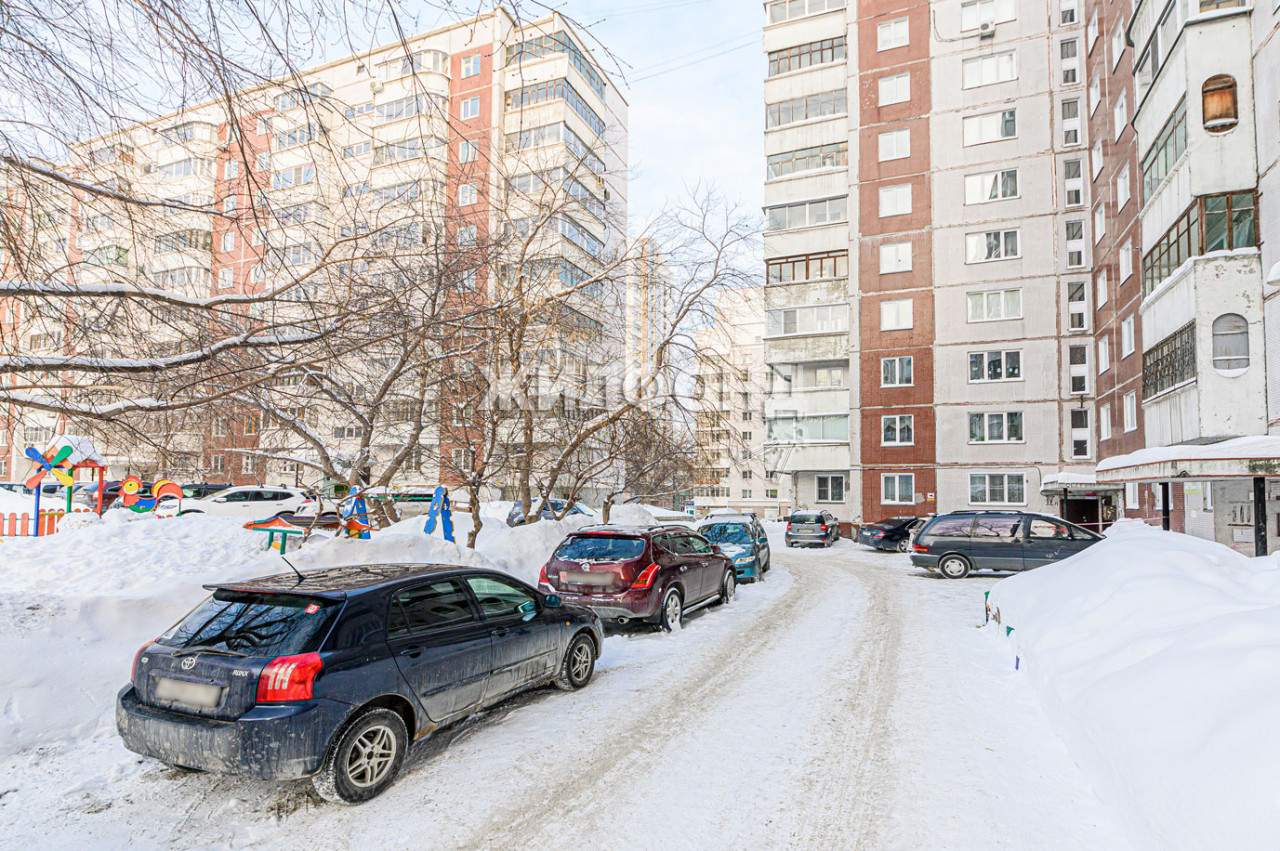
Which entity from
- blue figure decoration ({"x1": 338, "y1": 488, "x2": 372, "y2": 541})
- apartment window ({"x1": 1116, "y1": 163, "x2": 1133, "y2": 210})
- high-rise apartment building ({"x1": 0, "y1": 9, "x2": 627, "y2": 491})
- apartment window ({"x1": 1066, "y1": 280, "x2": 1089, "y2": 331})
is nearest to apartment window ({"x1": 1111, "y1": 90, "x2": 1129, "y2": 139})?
apartment window ({"x1": 1116, "y1": 163, "x2": 1133, "y2": 210})

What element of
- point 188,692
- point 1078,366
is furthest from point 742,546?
point 1078,366

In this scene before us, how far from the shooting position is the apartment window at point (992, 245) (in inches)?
1197

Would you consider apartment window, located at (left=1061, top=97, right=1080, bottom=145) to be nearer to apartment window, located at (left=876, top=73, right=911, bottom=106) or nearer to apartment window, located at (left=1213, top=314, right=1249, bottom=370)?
apartment window, located at (left=876, top=73, right=911, bottom=106)

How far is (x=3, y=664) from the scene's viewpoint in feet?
18.7

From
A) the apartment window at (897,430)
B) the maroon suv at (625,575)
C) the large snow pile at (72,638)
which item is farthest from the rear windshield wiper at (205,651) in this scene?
the apartment window at (897,430)

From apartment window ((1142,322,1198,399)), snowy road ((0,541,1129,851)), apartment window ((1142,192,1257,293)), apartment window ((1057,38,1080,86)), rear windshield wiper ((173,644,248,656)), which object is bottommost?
snowy road ((0,541,1129,851))

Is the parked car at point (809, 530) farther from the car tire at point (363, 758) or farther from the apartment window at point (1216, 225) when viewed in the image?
the car tire at point (363, 758)

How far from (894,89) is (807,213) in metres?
6.81

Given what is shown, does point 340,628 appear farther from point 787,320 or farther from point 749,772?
point 787,320

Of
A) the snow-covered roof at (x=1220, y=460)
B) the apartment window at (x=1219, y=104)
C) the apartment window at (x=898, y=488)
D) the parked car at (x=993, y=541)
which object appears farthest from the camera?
the apartment window at (x=898, y=488)

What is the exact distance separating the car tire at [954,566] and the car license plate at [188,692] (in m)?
16.4

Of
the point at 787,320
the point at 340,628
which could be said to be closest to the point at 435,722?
the point at 340,628

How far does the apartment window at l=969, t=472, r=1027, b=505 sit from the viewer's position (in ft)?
97.2

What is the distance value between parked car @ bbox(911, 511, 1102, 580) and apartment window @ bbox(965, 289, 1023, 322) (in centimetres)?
1643
